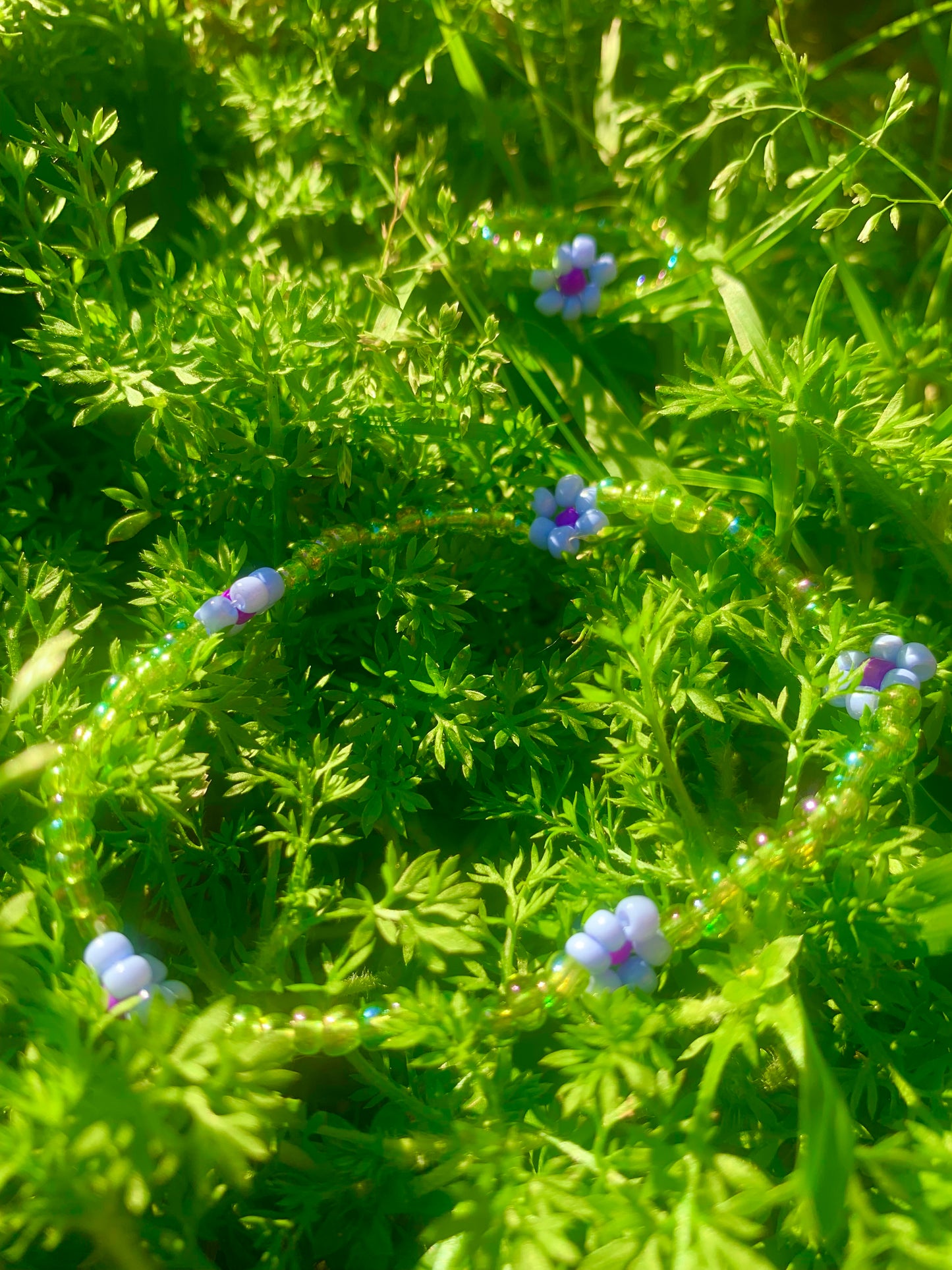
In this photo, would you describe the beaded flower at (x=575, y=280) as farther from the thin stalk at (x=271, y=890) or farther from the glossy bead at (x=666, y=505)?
the thin stalk at (x=271, y=890)

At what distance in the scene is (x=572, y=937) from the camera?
1.04m

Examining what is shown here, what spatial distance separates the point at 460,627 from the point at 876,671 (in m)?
0.51

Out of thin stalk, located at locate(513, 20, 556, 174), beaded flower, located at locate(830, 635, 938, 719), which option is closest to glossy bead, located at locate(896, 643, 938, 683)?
beaded flower, located at locate(830, 635, 938, 719)

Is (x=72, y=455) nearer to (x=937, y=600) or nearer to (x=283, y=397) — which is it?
(x=283, y=397)

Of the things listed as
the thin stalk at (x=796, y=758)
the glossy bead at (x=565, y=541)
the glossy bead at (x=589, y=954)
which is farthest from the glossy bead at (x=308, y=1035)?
the glossy bead at (x=565, y=541)

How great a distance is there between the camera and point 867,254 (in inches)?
64.7

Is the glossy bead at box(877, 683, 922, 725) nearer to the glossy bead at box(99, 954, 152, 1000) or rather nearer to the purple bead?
the purple bead

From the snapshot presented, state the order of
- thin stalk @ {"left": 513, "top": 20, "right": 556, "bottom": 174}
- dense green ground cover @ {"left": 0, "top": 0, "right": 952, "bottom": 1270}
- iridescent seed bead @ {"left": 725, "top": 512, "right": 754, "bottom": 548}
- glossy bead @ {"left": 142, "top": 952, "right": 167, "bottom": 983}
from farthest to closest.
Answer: thin stalk @ {"left": 513, "top": 20, "right": 556, "bottom": 174} < iridescent seed bead @ {"left": 725, "top": 512, "right": 754, "bottom": 548} < glossy bead @ {"left": 142, "top": 952, "right": 167, "bottom": 983} < dense green ground cover @ {"left": 0, "top": 0, "right": 952, "bottom": 1270}

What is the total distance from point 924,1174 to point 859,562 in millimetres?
761

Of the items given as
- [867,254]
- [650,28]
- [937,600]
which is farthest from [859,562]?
[650,28]

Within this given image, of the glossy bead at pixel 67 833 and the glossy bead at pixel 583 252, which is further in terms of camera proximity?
the glossy bead at pixel 583 252

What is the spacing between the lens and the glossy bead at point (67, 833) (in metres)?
1.00

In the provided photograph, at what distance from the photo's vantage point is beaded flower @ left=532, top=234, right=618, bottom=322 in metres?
1.52

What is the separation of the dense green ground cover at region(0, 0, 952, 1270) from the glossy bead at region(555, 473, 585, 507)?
73 millimetres
